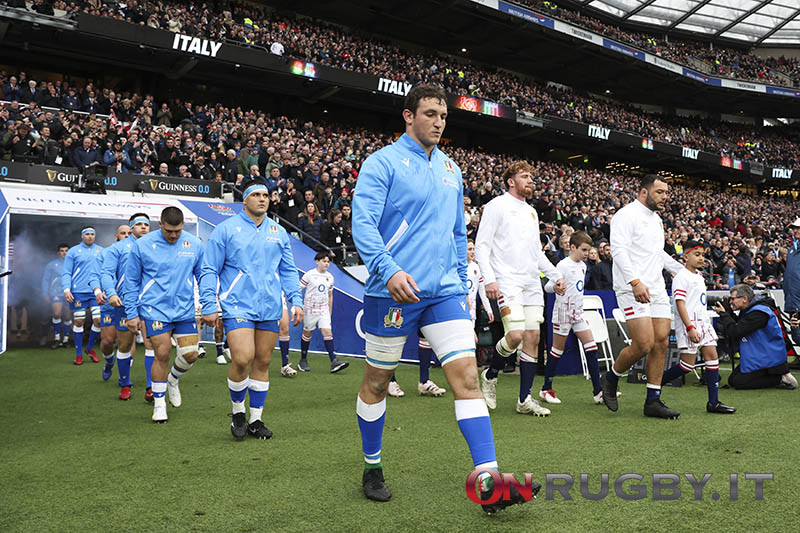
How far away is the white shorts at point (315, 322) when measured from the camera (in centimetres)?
950

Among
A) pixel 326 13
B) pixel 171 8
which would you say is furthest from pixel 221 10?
pixel 326 13

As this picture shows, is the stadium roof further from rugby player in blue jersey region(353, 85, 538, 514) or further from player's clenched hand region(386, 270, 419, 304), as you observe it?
player's clenched hand region(386, 270, 419, 304)

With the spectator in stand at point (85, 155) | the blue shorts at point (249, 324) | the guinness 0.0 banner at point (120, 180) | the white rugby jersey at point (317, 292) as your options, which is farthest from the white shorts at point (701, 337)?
the spectator in stand at point (85, 155)

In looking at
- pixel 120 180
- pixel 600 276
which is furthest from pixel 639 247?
pixel 120 180

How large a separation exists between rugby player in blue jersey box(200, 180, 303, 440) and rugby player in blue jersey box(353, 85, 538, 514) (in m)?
1.77

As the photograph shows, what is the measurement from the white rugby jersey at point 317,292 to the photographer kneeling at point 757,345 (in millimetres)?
5574

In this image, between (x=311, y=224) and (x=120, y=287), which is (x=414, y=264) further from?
(x=311, y=224)

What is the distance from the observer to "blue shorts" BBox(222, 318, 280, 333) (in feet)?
15.5

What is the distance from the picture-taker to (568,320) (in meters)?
6.74

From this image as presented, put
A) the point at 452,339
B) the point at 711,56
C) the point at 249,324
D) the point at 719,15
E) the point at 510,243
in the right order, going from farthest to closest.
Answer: the point at 711,56 < the point at 719,15 < the point at 510,243 < the point at 249,324 < the point at 452,339

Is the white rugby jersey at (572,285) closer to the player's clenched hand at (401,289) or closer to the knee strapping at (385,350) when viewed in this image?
the knee strapping at (385,350)

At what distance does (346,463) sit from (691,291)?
454cm

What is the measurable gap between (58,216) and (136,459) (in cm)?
887

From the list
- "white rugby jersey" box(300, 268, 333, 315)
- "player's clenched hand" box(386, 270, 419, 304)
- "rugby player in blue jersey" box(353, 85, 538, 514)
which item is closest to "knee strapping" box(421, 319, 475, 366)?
"rugby player in blue jersey" box(353, 85, 538, 514)
